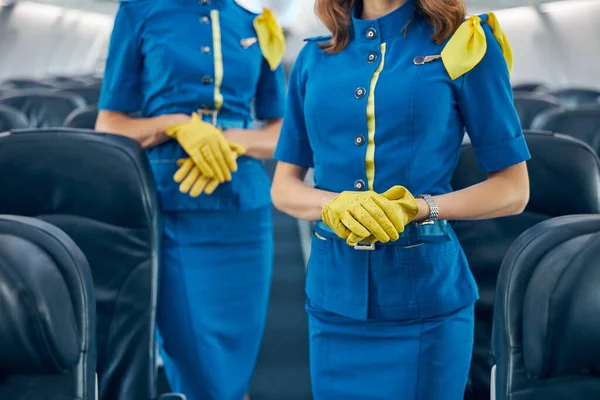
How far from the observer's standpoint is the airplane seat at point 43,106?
215 inches

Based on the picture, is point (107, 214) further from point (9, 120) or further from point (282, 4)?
→ point (282, 4)

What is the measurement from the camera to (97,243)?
212 centimetres

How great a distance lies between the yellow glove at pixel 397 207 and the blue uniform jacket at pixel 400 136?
0.37 ft

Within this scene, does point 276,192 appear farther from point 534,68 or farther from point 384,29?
point 534,68

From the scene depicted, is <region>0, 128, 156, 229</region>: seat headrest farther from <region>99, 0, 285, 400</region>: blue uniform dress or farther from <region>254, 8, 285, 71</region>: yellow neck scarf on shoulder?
<region>254, 8, 285, 71</region>: yellow neck scarf on shoulder

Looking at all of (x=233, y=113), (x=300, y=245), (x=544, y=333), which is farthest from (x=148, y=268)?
(x=300, y=245)

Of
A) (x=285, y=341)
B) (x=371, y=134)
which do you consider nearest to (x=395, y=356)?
(x=371, y=134)

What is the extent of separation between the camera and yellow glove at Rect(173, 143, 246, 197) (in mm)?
2508

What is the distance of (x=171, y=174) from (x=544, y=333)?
1521 mm

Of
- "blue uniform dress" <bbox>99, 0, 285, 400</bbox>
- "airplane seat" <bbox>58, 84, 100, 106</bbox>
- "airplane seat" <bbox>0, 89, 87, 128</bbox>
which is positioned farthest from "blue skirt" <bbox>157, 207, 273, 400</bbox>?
"airplane seat" <bbox>58, 84, 100, 106</bbox>

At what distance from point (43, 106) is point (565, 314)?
4.75 m

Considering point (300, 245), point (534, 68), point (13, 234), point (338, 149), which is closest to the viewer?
point (13, 234)

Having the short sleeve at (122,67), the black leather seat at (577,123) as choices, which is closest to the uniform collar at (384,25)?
the short sleeve at (122,67)

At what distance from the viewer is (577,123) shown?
3.73m
